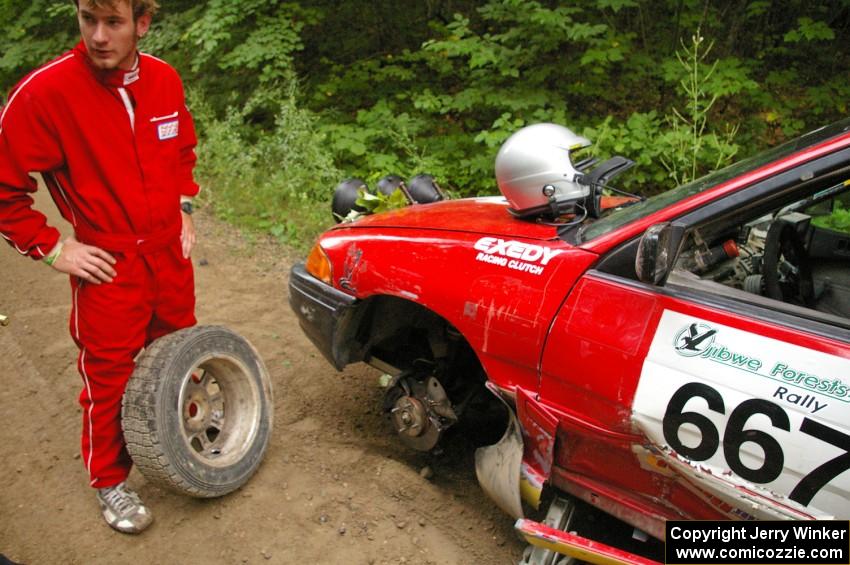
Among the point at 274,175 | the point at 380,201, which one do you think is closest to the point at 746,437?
the point at 380,201

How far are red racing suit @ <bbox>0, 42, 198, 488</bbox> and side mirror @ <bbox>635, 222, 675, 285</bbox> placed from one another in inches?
70.6

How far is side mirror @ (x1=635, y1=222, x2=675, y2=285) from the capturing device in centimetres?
190

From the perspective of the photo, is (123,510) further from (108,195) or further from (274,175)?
(274,175)

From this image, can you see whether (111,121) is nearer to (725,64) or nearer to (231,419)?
(231,419)

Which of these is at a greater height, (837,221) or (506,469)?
(837,221)

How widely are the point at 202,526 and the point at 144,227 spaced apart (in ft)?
4.04

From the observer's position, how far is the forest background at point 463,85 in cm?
576

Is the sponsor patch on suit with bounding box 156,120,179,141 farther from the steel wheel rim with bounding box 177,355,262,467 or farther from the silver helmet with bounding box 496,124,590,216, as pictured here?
the silver helmet with bounding box 496,124,590,216

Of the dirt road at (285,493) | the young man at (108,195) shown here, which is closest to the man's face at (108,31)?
the young man at (108,195)

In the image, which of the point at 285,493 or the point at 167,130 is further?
the point at 285,493

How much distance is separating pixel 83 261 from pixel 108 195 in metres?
0.26

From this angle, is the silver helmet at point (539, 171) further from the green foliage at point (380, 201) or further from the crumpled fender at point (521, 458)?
the green foliage at point (380, 201)

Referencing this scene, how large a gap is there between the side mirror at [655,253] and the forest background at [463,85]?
339cm

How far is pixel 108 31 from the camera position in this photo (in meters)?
2.31
